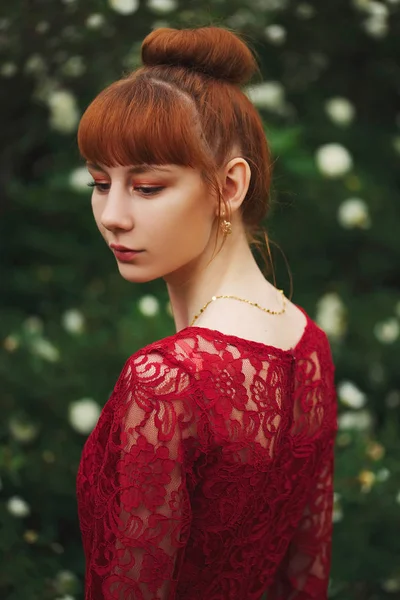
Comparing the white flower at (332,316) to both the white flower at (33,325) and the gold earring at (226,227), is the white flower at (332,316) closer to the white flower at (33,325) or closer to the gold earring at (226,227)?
the white flower at (33,325)

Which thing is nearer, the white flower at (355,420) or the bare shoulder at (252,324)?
the bare shoulder at (252,324)

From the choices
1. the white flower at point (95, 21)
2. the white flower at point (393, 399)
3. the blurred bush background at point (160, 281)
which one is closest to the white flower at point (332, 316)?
the blurred bush background at point (160, 281)

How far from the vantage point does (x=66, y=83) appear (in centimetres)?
309

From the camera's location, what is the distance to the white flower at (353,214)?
292 cm

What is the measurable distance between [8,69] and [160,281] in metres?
1.00

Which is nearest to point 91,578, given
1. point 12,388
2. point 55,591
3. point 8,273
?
point 55,591

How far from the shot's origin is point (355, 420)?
8.93ft

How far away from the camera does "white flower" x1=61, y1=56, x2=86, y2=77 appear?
9.84ft

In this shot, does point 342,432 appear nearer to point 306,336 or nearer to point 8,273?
Result: point 306,336

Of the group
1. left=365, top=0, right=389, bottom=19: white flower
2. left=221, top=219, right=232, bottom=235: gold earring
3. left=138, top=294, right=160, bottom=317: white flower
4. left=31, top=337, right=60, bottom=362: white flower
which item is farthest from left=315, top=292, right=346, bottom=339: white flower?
left=221, top=219, right=232, bottom=235: gold earring

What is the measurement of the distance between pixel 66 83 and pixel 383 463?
73.8 inches

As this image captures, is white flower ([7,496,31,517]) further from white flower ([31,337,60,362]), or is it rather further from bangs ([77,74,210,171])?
bangs ([77,74,210,171])

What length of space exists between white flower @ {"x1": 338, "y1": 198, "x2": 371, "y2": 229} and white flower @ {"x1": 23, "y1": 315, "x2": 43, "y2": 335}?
4.01 feet

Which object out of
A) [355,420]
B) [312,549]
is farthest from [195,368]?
[355,420]
